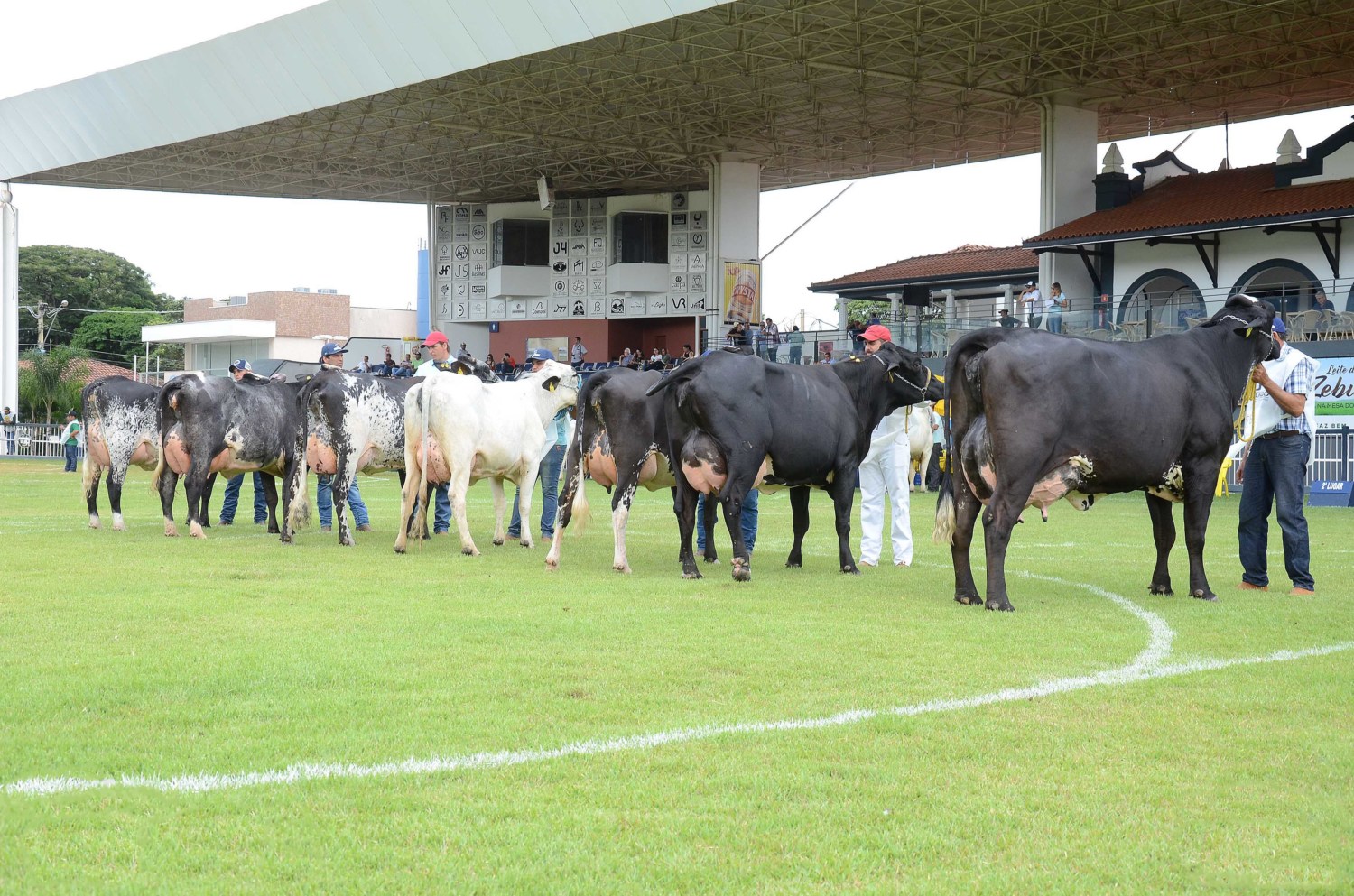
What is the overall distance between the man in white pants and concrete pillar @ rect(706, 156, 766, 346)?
36.4 metres

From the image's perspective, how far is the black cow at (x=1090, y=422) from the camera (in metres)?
9.88

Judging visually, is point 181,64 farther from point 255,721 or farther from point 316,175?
point 255,721

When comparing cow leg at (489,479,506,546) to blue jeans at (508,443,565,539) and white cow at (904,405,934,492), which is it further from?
white cow at (904,405,934,492)

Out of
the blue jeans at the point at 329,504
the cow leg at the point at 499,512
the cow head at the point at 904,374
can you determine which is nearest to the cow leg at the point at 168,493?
the blue jeans at the point at 329,504

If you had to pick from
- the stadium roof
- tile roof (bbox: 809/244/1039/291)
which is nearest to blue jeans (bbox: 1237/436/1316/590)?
the stadium roof

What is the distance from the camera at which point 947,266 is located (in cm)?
5019

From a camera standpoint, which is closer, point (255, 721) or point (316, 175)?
point (255, 721)

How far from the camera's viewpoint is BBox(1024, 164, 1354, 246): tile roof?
1323 inches

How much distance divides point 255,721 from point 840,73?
119ft

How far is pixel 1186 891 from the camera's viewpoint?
4012mm

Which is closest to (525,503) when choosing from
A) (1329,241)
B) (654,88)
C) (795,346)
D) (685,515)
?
(685,515)

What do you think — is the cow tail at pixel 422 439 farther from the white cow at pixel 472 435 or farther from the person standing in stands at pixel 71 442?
the person standing in stands at pixel 71 442

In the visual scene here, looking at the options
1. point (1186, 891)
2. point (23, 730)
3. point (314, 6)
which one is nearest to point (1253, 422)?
point (1186, 891)

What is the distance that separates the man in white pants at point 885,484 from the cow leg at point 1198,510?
294cm
